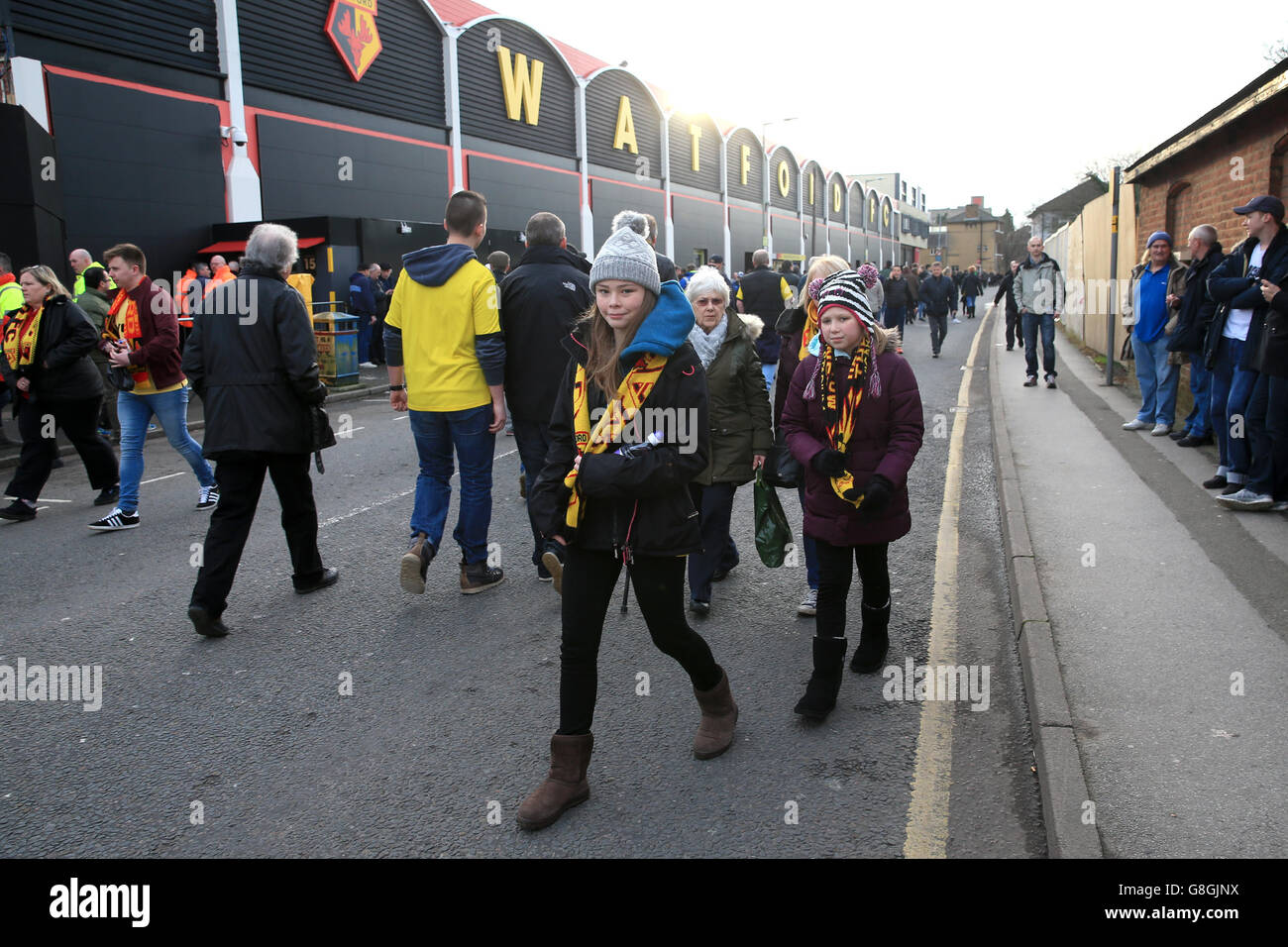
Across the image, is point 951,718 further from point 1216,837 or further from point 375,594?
point 375,594

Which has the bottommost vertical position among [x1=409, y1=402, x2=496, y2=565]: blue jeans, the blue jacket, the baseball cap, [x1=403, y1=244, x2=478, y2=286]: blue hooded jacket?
[x1=409, y1=402, x2=496, y2=565]: blue jeans

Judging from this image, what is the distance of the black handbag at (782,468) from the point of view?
447cm

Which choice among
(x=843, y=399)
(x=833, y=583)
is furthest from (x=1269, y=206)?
(x=833, y=583)

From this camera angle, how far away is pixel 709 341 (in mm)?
Result: 4887

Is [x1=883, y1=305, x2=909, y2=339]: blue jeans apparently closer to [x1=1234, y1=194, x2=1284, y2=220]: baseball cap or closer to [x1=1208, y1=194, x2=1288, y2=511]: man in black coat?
[x1=1208, y1=194, x2=1288, y2=511]: man in black coat

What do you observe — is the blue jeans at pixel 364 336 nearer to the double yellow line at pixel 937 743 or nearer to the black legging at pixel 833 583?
the double yellow line at pixel 937 743

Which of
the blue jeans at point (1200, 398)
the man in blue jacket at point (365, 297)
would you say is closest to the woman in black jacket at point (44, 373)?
the blue jeans at point (1200, 398)

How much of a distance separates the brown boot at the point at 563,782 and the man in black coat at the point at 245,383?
8.07 feet

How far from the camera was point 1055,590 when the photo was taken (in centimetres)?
507

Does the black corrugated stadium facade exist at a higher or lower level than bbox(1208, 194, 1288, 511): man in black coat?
higher

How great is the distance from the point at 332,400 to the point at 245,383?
9.82 m

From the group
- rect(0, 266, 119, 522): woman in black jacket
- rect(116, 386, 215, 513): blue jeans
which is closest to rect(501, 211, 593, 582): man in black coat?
rect(116, 386, 215, 513): blue jeans

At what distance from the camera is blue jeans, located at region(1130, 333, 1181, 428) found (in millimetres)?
9220

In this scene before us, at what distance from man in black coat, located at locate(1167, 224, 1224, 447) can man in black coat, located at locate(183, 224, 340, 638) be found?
6526 millimetres
